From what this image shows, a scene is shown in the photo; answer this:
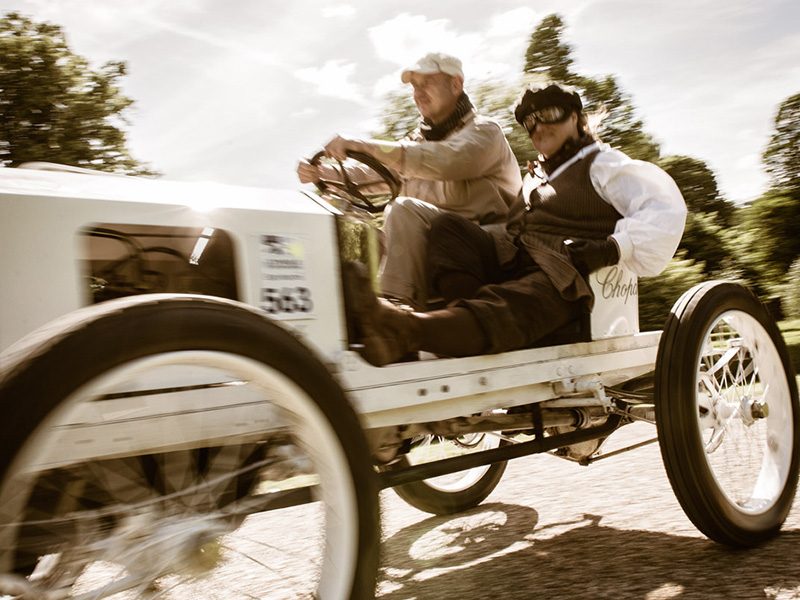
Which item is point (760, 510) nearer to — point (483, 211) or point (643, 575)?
point (643, 575)

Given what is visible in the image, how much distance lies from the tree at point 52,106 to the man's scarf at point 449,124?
6692mm

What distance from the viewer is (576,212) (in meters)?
2.95

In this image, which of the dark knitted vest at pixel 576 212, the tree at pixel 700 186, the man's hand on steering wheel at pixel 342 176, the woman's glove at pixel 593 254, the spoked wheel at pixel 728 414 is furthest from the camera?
the tree at pixel 700 186

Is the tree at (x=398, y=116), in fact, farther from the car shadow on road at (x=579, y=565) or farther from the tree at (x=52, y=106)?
the car shadow on road at (x=579, y=565)

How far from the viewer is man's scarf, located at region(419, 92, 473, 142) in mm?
3191

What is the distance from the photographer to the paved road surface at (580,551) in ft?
7.71

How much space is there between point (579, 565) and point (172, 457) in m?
1.60

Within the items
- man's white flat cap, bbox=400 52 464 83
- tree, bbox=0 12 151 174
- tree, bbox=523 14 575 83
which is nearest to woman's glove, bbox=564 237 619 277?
man's white flat cap, bbox=400 52 464 83

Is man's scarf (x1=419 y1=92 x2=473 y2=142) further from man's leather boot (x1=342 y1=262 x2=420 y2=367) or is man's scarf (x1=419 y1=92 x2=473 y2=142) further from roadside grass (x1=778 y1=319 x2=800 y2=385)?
roadside grass (x1=778 y1=319 x2=800 y2=385)

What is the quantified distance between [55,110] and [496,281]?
808 centimetres

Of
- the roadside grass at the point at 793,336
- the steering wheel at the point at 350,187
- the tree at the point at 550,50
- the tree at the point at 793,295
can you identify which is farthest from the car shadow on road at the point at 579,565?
the tree at the point at 550,50

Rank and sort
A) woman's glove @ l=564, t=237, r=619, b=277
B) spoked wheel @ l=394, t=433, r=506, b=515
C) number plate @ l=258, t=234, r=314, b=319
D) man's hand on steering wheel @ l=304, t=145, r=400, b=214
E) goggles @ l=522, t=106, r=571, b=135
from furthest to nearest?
1. spoked wheel @ l=394, t=433, r=506, b=515
2. goggles @ l=522, t=106, r=571, b=135
3. man's hand on steering wheel @ l=304, t=145, r=400, b=214
4. woman's glove @ l=564, t=237, r=619, b=277
5. number plate @ l=258, t=234, r=314, b=319

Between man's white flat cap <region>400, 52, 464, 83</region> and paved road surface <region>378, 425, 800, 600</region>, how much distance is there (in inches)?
79.5

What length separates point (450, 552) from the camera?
9.99 ft
